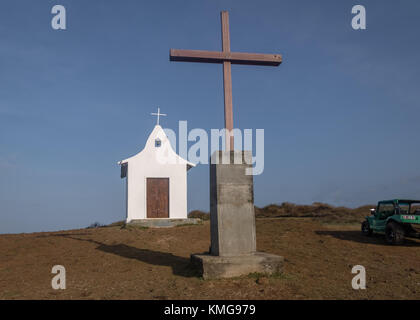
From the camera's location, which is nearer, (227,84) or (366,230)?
(227,84)

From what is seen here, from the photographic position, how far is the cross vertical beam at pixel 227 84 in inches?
306

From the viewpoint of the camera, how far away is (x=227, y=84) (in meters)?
8.05

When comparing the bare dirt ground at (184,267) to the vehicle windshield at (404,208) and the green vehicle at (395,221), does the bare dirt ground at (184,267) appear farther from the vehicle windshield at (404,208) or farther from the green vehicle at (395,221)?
the vehicle windshield at (404,208)

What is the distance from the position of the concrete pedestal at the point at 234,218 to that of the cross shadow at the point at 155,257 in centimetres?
44

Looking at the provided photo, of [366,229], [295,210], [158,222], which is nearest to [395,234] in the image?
[366,229]

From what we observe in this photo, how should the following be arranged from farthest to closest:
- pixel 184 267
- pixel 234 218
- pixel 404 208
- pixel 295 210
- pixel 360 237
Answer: pixel 295 210 → pixel 360 237 → pixel 404 208 → pixel 184 267 → pixel 234 218

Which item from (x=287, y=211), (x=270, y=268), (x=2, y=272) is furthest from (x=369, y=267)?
(x=287, y=211)

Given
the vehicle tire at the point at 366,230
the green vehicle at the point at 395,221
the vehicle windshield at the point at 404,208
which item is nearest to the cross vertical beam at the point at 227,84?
the green vehicle at the point at 395,221

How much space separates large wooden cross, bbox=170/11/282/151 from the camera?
25.6 ft

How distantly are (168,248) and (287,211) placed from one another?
17507 millimetres

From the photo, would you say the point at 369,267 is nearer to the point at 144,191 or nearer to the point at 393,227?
the point at 393,227

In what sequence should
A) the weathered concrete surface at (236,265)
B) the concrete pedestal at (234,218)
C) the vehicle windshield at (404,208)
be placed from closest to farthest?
the weathered concrete surface at (236,265) < the concrete pedestal at (234,218) < the vehicle windshield at (404,208)

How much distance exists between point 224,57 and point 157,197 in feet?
36.2

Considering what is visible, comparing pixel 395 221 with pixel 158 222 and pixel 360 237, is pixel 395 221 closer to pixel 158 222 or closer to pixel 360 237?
pixel 360 237
